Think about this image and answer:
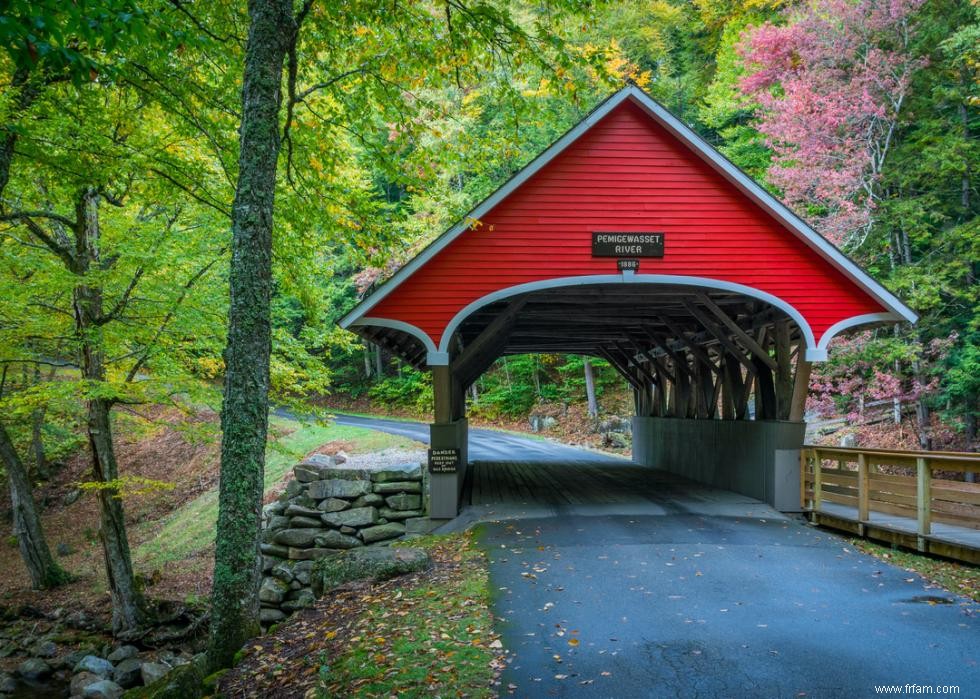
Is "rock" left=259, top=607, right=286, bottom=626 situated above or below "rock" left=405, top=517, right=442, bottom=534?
below

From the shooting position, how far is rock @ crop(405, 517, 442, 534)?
31.3 ft

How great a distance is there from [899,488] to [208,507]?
15518mm

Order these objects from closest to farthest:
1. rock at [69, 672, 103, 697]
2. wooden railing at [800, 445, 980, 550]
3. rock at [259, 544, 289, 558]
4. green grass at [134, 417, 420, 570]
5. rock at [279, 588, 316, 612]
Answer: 1. wooden railing at [800, 445, 980, 550]
2. rock at [69, 672, 103, 697]
3. rock at [279, 588, 316, 612]
4. rock at [259, 544, 289, 558]
5. green grass at [134, 417, 420, 570]

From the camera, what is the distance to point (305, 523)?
1027cm

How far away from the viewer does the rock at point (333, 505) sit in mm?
10211

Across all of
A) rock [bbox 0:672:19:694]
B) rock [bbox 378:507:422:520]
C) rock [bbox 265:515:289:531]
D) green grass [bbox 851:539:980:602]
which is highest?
green grass [bbox 851:539:980:602]

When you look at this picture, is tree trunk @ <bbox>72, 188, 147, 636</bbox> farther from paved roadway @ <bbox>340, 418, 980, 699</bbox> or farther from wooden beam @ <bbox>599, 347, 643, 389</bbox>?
wooden beam @ <bbox>599, 347, 643, 389</bbox>

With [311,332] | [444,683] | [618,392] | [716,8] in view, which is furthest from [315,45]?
[618,392]

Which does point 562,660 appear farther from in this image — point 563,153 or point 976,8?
point 976,8

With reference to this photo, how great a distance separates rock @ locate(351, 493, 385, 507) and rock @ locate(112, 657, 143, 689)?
11.8ft

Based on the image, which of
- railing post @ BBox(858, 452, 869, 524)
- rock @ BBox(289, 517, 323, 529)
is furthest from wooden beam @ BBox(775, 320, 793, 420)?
rock @ BBox(289, 517, 323, 529)

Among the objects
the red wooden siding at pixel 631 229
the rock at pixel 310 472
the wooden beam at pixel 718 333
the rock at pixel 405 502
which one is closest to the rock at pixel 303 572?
the rock at pixel 310 472

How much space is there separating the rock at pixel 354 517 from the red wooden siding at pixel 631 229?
283 cm

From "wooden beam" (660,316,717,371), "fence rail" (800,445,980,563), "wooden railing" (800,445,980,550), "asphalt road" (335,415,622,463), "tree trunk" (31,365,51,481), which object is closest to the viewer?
"fence rail" (800,445,980,563)
